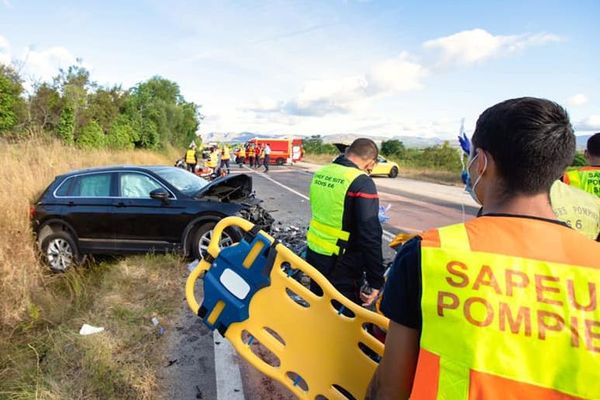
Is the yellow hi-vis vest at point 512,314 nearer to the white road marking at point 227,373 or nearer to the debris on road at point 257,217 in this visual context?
the white road marking at point 227,373

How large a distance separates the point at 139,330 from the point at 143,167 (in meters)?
3.31

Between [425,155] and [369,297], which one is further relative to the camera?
[425,155]

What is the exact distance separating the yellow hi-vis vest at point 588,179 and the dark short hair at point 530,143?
2468 millimetres

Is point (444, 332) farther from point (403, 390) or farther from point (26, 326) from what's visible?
point (26, 326)

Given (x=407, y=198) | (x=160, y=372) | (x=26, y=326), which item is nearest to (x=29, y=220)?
(x=26, y=326)

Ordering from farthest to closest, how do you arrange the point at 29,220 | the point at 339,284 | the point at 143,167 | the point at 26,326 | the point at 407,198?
the point at 407,198
the point at 143,167
the point at 29,220
the point at 26,326
the point at 339,284

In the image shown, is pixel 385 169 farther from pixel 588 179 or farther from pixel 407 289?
pixel 407 289

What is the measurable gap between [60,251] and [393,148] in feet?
125

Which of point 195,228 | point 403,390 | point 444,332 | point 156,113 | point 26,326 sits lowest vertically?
point 26,326

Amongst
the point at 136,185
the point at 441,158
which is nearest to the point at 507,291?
the point at 136,185

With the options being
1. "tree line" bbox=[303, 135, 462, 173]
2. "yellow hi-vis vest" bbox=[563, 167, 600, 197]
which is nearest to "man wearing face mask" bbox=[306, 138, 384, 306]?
"yellow hi-vis vest" bbox=[563, 167, 600, 197]

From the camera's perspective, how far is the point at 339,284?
2.90 m

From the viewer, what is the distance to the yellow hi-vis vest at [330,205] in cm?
269

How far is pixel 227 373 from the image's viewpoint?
3080mm
